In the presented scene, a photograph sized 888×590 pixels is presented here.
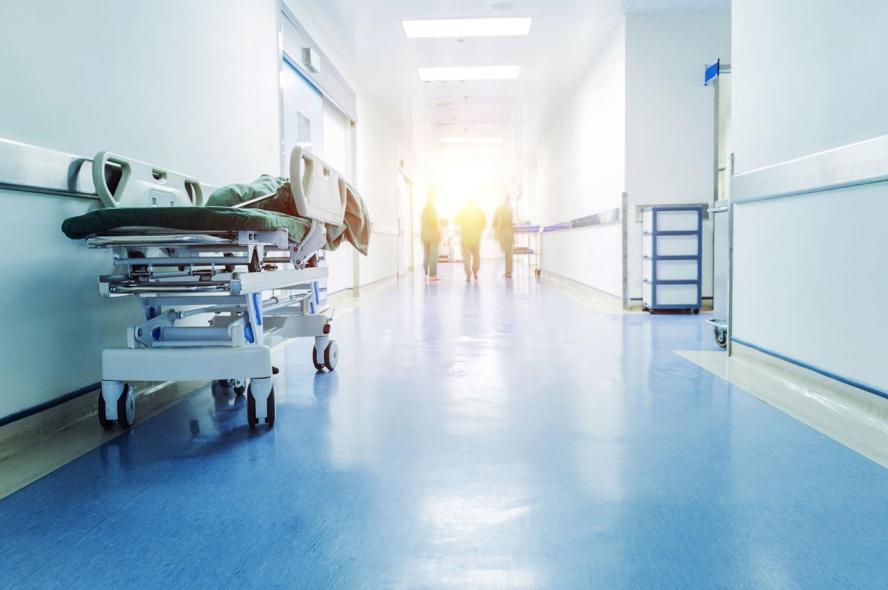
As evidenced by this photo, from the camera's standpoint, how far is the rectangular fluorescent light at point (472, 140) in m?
14.2

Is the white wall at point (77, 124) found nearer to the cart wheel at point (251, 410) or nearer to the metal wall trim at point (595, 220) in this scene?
the cart wheel at point (251, 410)

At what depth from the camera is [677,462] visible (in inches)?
67.8

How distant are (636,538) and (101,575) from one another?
1075mm

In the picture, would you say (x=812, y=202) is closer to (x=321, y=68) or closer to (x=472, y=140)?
(x=321, y=68)

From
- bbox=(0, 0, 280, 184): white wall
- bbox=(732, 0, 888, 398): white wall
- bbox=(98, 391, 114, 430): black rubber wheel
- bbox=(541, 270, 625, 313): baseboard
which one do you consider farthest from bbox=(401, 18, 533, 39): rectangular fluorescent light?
bbox=(98, 391, 114, 430): black rubber wheel

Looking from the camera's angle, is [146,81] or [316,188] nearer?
[316,188]

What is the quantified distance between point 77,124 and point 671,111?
521 centimetres

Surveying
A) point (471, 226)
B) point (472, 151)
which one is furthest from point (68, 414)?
point (472, 151)

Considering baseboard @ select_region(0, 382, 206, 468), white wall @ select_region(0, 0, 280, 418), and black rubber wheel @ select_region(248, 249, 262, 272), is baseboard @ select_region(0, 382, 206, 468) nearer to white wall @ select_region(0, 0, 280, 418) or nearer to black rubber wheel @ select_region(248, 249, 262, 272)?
white wall @ select_region(0, 0, 280, 418)

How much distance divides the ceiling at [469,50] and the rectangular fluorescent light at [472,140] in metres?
2.66

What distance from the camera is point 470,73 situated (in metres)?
8.23

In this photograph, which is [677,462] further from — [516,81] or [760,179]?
[516,81]

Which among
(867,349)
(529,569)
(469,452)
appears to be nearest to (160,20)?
(469,452)

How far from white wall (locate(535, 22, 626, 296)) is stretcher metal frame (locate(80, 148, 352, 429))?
443 cm
